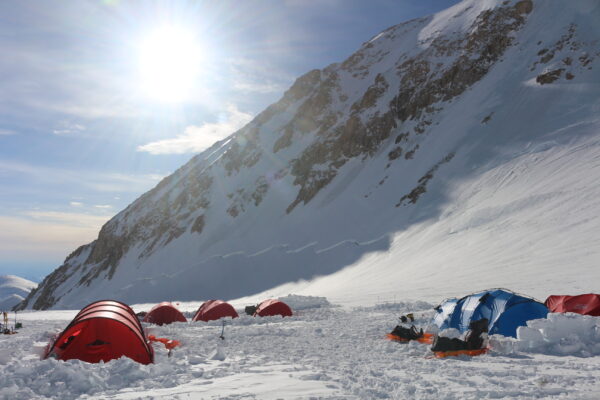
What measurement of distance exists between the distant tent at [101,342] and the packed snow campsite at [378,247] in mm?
46

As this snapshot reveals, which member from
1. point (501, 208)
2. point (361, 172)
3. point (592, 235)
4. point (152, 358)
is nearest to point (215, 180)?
point (361, 172)

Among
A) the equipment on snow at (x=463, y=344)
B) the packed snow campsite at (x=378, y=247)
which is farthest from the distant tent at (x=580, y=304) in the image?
the equipment on snow at (x=463, y=344)

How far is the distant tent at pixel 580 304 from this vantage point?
13337 mm

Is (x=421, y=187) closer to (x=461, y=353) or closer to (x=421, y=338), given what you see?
(x=421, y=338)

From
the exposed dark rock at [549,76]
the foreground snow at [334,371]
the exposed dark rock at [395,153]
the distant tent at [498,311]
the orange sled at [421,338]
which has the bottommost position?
the orange sled at [421,338]

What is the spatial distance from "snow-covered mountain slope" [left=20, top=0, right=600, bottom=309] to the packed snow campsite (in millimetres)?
269

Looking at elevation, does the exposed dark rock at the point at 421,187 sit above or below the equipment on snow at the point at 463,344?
above

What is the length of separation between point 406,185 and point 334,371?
137 feet

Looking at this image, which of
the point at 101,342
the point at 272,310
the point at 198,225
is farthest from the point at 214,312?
the point at 198,225

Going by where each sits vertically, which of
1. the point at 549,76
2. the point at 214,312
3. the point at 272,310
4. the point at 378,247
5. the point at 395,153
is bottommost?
the point at 272,310

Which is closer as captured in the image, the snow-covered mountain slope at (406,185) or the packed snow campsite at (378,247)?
the packed snow campsite at (378,247)

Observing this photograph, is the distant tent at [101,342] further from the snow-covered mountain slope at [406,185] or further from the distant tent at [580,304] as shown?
the snow-covered mountain slope at [406,185]

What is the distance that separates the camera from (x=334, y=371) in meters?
9.10

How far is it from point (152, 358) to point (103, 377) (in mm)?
2124
